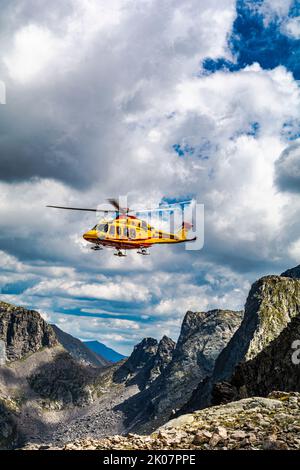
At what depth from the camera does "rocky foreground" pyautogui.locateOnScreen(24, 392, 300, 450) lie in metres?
18.5

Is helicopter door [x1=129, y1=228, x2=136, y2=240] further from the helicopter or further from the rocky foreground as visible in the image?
the rocky foreground

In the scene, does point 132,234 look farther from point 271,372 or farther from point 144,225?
point 271,372

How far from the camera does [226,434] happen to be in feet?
63.1

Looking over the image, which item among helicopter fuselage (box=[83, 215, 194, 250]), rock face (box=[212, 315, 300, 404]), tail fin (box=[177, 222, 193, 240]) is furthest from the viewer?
tail fin (box=[177, 222, 193, 240])

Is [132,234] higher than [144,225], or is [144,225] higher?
[144,225]

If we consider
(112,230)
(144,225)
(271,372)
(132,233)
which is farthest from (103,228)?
(271,372)

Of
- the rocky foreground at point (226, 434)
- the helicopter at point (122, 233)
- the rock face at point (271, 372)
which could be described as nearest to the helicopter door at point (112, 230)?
the helicopter at point (122, 233)

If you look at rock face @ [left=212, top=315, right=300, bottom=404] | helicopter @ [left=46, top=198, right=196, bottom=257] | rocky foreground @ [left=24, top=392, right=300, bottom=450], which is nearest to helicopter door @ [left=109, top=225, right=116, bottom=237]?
helicopter @ [left=46, top=198, right=196, bottom=257]

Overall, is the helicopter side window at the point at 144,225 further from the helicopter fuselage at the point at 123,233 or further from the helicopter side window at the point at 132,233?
the helicopter side window at the point at 132,233

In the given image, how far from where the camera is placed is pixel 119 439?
802 inches
